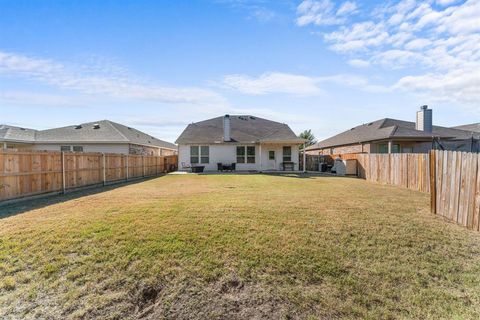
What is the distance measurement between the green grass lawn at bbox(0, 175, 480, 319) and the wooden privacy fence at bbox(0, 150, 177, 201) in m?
2.66

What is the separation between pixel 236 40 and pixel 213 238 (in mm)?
9920

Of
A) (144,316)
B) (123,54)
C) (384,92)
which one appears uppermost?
(123,54)

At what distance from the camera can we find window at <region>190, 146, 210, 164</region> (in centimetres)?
2322

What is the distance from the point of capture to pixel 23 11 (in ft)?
29.3

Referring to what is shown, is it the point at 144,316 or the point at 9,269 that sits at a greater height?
the point at 9,269

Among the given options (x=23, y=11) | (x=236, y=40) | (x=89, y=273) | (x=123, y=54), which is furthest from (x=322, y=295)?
(x=123, y=54)

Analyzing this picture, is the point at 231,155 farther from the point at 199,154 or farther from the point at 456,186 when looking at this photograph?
the point at 456,186

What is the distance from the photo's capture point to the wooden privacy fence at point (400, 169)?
35.7ft

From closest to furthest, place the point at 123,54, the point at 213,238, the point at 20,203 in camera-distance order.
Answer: the point at 213,238 → the point at 20,203 → the point at 123,54

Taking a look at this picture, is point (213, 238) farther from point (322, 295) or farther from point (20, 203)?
point (20, 203)

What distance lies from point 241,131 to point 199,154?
4.78 metres

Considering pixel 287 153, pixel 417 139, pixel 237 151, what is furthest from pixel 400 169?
pixel 237 151

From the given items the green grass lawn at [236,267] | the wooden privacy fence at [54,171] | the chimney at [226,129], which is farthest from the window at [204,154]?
the green grass lawn at [236,267]

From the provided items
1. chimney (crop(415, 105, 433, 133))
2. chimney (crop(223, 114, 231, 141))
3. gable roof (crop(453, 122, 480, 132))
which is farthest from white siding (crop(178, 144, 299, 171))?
gable roof (crop(453, 122, 480, 132))
